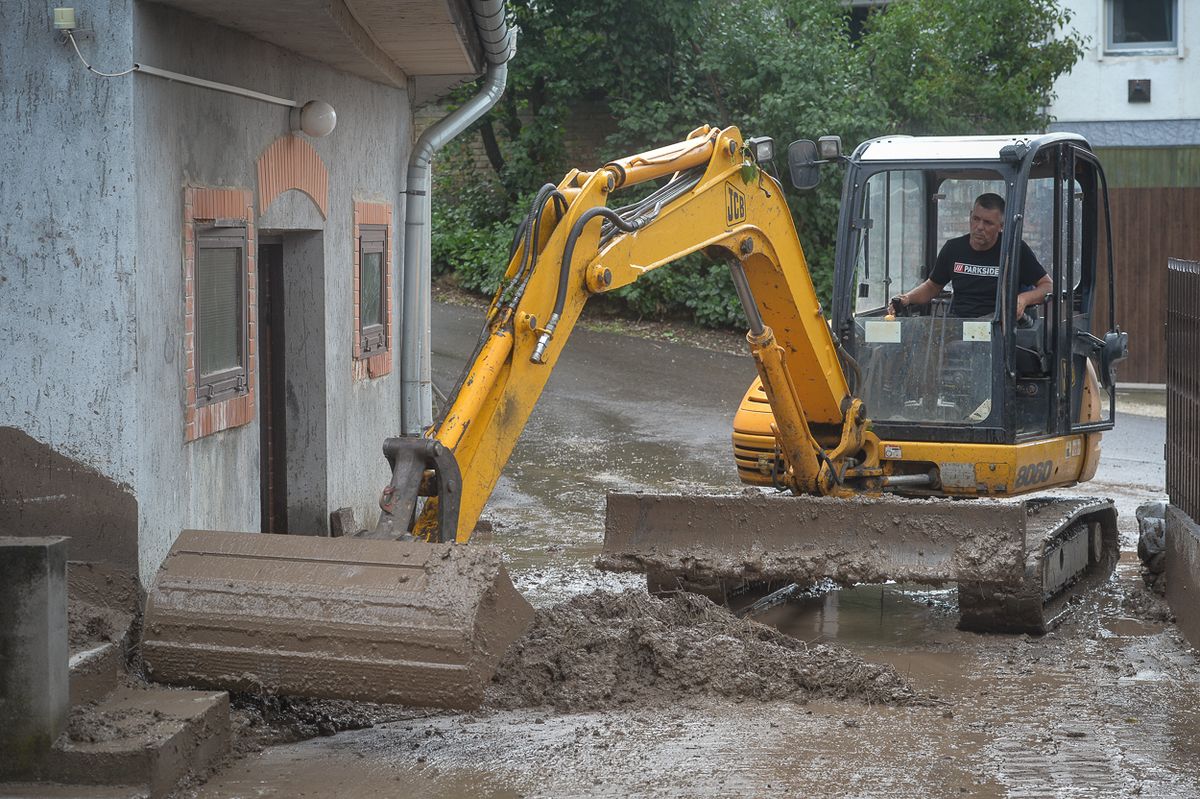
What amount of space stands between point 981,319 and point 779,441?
1.37 m

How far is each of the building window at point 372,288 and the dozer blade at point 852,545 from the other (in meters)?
2.07

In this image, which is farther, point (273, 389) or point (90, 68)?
point (273, 389)

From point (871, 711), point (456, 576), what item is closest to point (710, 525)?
point (871, 711)

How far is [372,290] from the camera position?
9.12 metres

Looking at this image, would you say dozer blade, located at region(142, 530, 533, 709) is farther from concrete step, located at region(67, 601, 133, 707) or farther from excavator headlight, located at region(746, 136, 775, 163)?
excavator headlight, located at region(746, 136, 775, 163)

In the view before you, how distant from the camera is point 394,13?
23.4 ft

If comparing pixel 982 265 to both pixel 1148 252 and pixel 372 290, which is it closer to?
pixel 372 290

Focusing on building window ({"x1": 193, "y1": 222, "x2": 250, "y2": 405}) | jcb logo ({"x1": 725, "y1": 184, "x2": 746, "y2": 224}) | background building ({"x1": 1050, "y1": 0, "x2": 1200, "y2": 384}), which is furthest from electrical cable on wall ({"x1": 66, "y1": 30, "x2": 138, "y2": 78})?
background building ({"x1": 1050, "y1": 0, "x2": 1200, "y2": 384})

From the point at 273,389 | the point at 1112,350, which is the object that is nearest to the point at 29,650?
the point at 273,389

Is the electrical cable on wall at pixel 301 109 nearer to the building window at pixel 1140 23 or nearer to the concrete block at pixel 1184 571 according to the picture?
the concrete block at pixel 1184 571

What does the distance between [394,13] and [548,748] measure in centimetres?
370

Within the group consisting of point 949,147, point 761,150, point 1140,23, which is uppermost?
point 1140,23

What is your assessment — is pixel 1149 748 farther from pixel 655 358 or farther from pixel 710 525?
pixel 655 358

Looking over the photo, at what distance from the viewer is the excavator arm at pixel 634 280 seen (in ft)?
18.8
